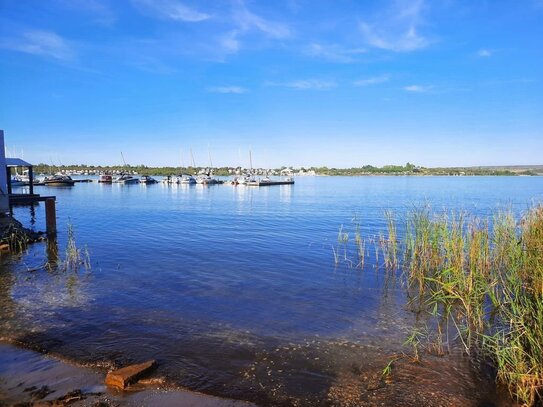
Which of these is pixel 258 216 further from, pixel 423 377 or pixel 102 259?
pixel 423 377

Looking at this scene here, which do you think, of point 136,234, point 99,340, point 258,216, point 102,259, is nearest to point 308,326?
point 99,340

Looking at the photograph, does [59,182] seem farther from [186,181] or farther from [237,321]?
[237,321]

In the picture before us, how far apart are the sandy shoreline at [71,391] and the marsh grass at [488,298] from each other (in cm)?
472

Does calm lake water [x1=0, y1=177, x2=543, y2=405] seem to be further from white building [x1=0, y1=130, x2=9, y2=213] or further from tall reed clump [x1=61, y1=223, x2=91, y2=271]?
white building [x1=0, y1=130, x2=9, y2=213]

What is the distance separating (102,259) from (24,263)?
3.54 m

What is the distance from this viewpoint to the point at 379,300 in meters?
13.8

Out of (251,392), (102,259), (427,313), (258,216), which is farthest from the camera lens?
(258,216)

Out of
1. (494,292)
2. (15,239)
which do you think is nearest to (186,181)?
(15,239)

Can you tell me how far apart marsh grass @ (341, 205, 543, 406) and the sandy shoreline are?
472 centimetres

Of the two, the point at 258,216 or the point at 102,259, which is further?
the point at 258,216

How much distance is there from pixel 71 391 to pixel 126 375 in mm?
1011

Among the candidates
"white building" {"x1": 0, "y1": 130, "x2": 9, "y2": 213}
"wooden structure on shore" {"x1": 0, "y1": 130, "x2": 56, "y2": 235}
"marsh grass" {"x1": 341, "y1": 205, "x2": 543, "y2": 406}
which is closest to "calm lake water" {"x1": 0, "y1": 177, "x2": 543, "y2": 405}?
"marsh grass" {"x1": 341, "y1": 205, "x2": 543, "y2": 406}

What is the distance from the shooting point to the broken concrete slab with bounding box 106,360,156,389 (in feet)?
24.6

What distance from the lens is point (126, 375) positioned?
25.1ft
